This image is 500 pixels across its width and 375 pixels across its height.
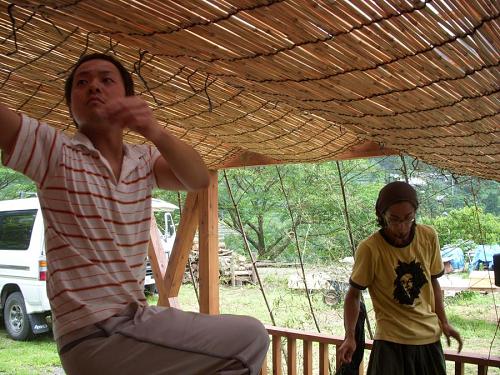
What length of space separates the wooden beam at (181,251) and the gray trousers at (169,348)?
245cm

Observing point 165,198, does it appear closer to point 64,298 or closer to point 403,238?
point 403,238

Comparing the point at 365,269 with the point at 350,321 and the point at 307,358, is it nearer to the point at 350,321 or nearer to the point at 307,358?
the point at 350,321

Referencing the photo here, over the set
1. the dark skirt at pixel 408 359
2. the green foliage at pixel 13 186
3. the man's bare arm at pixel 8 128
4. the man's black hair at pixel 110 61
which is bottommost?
the dark skirt at pixel 408 359

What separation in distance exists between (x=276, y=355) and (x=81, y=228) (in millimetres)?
2241

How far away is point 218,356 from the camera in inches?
31.6

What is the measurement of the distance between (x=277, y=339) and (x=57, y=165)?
7.30 ft

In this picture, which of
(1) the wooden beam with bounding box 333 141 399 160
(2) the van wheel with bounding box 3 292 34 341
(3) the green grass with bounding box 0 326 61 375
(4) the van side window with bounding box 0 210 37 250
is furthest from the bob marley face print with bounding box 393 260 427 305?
(2) the van wheel with bounding box 3 292 34 341

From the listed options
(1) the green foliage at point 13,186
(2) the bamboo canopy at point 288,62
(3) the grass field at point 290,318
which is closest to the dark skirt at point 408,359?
(2) the bamboo canopy at point 288,62

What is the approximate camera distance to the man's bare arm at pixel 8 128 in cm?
82

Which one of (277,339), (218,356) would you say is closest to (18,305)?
(277,339)

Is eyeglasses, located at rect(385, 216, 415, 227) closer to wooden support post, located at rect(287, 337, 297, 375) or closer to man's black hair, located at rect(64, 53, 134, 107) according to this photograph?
wooden support post, located at rect(287, 337, 297, 375)

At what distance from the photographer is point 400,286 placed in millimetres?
2037

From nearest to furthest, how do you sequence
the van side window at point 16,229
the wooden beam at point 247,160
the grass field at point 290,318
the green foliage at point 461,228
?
the wooden beam at point 247,160 < the grass field at point 290,318 < the green foliage at point 461,228 < the van side window at point 16,229

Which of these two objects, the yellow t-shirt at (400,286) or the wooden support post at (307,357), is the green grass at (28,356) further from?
the yellow t-shirt at (400,286)
